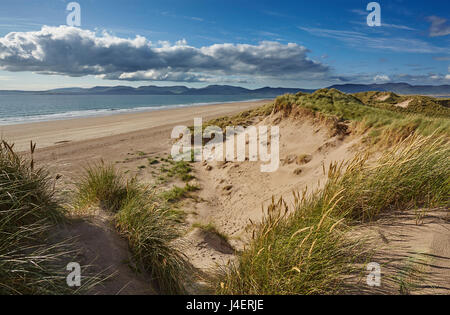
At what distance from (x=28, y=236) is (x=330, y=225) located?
12.6 feet

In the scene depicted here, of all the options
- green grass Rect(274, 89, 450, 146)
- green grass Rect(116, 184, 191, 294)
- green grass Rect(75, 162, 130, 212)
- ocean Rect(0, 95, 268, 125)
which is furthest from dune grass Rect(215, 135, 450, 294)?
ocean Rect(0, 95, 268, 125)

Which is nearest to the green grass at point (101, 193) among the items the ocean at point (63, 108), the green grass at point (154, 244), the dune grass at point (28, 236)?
the green grass at point (154, 244)

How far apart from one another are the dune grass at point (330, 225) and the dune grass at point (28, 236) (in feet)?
6.01

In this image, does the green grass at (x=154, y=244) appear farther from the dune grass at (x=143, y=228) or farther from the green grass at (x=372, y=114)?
the green grass at (x=372, y=114)

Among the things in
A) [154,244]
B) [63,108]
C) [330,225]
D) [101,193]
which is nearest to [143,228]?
[154,244]

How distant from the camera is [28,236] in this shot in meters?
3.04

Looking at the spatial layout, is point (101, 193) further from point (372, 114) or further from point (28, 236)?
point (372, 114)

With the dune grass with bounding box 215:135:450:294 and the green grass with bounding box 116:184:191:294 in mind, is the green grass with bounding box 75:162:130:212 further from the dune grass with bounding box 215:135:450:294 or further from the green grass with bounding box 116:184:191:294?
the dune grass with bounding box 215:135:450:294

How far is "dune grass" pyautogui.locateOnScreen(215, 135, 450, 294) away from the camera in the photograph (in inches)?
107

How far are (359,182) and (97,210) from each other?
4.54 meters

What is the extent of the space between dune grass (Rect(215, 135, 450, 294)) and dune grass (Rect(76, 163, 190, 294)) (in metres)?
0.74

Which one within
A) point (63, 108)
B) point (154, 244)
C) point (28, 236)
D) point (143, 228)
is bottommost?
point (154, 244)

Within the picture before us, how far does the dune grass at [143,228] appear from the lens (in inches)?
141
